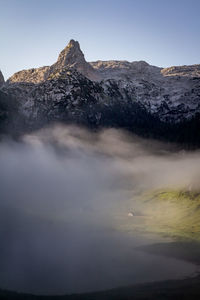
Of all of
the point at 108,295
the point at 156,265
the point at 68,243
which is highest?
the point at 68,243

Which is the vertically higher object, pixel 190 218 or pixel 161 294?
pixel 190 218

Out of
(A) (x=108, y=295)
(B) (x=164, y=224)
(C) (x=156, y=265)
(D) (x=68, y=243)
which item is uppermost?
(B) (x=164, y=224)

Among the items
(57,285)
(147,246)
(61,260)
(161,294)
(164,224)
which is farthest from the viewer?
(164,224)

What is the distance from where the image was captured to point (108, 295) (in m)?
92.1

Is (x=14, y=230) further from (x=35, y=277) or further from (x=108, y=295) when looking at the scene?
(x=108, y=295)

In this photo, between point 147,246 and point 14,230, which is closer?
point 147,246

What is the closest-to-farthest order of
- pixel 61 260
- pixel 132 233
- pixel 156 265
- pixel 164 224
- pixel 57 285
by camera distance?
1. pixel 57 285
2. pixel 156 265
3. pixel 61 260
4. pixel 132 233
5. pixel 164 224

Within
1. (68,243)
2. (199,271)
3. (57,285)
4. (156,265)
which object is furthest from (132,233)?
(57,285)

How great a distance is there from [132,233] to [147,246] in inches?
1141

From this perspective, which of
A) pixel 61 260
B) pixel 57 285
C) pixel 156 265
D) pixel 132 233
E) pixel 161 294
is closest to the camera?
pixel 161 294

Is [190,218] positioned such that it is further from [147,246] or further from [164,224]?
[147,246]

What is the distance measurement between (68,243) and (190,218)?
86493 millimetres

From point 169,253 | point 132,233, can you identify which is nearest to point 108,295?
point 169,253

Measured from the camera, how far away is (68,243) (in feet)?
495
